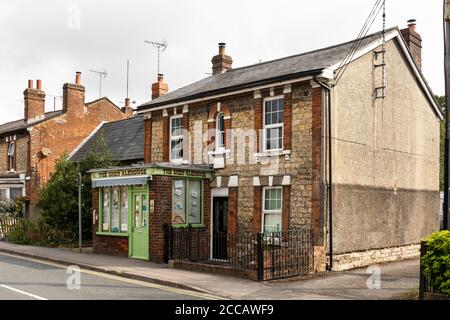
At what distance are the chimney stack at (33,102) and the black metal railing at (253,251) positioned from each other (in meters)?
17.8

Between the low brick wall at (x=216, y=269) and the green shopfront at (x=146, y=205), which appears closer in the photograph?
the low brick wall at (x=216, y=269)

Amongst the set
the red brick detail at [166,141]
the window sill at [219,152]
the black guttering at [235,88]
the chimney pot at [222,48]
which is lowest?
the window sill at [219,152]

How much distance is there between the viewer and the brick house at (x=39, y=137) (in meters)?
29.2

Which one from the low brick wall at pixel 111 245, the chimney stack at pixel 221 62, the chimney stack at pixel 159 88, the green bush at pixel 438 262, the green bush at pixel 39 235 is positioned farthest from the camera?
the chimney stack at pixel 159 88

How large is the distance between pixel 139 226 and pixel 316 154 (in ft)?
20.9

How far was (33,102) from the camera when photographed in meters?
31.4

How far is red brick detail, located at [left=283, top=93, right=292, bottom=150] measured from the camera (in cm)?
1620

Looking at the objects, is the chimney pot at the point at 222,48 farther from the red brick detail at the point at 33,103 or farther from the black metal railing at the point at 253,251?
the red brick detail at the point at 33,103

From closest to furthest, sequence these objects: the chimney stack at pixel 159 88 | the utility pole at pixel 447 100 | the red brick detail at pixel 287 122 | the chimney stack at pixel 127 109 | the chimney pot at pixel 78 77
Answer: the utility pole at pixel 447 100, the red brick detail at pixel 287 122, the chimney stack at pixel 159 88, the chimney pot at pixel 78 77, the chimney stack at pixel 127 109

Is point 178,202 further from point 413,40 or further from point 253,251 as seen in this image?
point 413,40

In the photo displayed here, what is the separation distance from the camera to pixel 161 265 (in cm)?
1602

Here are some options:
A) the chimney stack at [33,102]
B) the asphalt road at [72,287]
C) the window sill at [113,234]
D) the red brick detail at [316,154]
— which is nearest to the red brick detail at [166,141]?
the window sill at [113,234]

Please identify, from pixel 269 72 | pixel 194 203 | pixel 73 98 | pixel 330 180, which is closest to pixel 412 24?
pixel 269 72

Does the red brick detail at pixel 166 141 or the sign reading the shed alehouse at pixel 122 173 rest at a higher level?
the red brick detail at pixel 166 141
